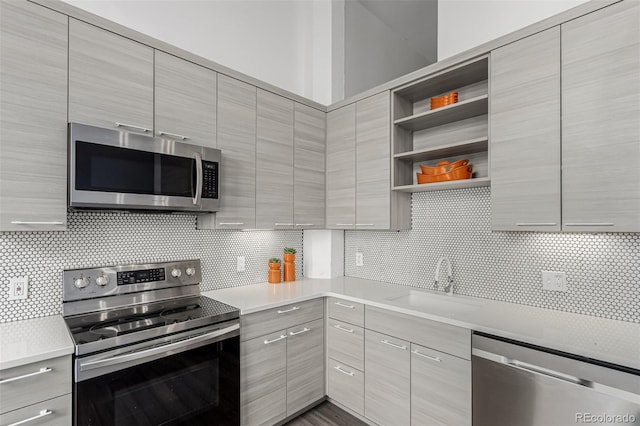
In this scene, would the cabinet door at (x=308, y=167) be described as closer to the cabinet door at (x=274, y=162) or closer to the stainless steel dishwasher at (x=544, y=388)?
the cabinet door at (x=274, y=162)

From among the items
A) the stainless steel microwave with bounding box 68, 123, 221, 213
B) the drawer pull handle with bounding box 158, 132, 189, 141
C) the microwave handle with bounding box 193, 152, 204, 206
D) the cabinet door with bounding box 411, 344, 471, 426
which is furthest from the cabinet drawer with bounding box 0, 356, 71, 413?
the cabinet door with bounding box 411, 344, 471, 426

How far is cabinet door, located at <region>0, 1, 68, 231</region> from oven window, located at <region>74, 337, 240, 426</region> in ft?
2.64

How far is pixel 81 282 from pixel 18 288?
10.4 inches

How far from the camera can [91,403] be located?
139cm

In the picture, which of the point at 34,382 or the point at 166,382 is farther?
the point at 166,382

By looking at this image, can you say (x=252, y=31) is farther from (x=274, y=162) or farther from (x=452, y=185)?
(x=452, y=185)

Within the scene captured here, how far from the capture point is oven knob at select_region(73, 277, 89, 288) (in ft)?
5.98

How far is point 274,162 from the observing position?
2.54 metres

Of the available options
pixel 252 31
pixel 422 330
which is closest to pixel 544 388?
pixel 422 330

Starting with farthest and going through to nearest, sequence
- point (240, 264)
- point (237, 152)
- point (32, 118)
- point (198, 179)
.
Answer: point (240, 264), point (237, 152), point (198, 179), point (32, 118)

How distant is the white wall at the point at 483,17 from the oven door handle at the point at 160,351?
2.53m

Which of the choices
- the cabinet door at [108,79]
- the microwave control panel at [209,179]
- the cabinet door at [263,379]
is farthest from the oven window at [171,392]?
the cabinet door at [108,79]

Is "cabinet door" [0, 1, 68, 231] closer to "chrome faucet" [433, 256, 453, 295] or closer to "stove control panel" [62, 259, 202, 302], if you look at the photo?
"stove control panel" [62, 259, 202, 302]

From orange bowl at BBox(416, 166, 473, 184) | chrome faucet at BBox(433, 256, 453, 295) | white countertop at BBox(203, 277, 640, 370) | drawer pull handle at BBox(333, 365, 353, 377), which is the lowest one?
drawer pull handle at BBox(333, 365, 353, 377)
